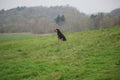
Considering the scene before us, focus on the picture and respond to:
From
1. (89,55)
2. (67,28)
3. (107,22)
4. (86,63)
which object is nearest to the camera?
(86,63)

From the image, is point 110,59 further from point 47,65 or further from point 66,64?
point 47,65

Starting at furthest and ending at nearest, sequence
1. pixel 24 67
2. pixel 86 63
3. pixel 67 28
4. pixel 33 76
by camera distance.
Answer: pixel 67 28, pixel 24 67, pixel 86 63, pixel 33 76

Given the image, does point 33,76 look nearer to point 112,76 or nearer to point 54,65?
point 54,65

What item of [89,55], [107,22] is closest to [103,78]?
[89,55]

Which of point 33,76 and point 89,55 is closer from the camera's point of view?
point 33,76

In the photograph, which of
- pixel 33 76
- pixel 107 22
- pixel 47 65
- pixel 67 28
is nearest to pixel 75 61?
pixel 47 65

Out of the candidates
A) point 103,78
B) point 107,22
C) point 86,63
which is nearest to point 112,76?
point 103,78

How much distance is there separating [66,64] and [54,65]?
2.47ft

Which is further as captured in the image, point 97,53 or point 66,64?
point 97,53

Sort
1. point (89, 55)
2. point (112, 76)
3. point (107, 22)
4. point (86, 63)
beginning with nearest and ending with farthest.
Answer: point (112, 76) < point (86, 63) < point (89, 55) < point (107, 22)

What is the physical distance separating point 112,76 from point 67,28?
144 m

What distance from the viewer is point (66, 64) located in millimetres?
12938

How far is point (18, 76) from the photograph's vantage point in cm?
1189

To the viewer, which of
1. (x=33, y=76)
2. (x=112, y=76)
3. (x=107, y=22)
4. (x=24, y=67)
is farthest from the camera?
(x=107, y=22)
